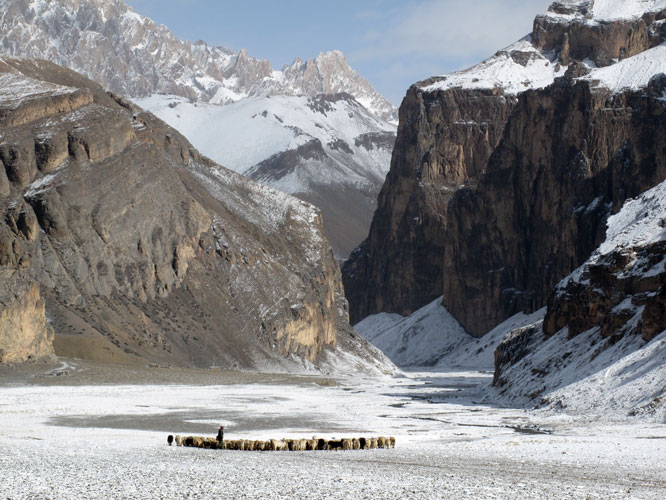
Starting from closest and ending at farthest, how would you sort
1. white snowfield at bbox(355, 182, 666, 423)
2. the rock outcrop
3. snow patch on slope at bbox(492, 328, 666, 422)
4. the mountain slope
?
1. snow patch on slope at bbox(492, 328, 666, 422)
2. white snowfield at bbox(355, 182, 666, 423)
3. the mountain slope
4. the rock outcrop

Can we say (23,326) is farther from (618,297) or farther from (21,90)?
(618,297)

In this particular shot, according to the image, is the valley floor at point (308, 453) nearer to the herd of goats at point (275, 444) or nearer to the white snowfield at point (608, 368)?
the herd of goats at point (275, 444)

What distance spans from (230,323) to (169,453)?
96.2 meters

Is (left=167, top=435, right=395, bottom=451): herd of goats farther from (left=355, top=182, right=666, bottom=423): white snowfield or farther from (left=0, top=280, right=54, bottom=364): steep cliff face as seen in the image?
(left=0, top=280, right=54, bottom=364): steep cliff face

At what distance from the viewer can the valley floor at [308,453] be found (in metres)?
29.6

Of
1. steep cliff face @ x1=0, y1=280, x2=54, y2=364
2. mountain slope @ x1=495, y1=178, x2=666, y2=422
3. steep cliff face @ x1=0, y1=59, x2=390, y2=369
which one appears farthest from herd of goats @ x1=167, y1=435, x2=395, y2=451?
steep cliff face @ x1=0, y1=59, x2=390, y2=369

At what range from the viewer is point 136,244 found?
128375mm

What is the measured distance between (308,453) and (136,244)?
3578 inches

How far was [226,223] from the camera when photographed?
489 ft

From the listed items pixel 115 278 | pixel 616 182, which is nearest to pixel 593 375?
pixel 115 278

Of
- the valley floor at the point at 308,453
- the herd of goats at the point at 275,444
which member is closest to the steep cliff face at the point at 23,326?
the valley floor at the point at 308,453

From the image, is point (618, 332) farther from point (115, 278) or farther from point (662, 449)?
point (115, 278)

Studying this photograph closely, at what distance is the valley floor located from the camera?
97.2 ft

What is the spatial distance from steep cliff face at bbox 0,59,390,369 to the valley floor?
1341 inches
